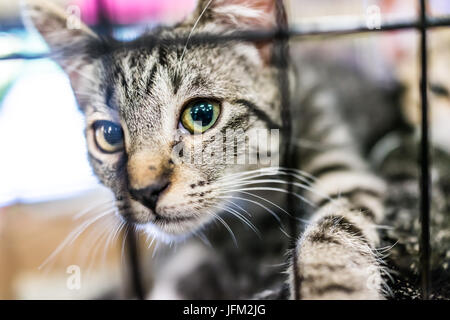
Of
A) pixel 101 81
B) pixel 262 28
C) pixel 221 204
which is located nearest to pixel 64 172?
pixel 101 81

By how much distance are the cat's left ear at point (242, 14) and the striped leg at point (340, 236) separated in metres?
0.29

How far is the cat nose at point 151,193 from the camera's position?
2.06 ft

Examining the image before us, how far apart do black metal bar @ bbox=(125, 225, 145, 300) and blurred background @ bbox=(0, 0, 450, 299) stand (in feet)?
0.08

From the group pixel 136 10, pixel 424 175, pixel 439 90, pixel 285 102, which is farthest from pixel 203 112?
pixel 439 90

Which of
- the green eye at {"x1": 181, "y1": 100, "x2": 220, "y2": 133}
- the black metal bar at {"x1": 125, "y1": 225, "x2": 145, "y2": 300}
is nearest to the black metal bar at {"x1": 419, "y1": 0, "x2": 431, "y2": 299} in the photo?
the green eye at {"x1": 181, "y1": 100, "x2": 220, "y2": 133}

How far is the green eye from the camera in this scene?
66cm

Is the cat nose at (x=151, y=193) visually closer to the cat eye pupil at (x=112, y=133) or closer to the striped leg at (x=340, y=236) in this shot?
the cat eye pupil at (x=112, y=133)

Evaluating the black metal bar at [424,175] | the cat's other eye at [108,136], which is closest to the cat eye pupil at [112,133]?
the cat's other eye at [108,136]

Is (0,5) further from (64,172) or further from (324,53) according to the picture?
(324,53)

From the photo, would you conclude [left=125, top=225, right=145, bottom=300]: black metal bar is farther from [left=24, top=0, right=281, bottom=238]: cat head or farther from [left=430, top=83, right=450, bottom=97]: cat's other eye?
[left=430, top=83, right=450, bottom=97]: cat's other eye

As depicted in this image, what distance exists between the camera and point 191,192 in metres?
0.64

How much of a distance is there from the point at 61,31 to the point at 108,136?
8.1 inches

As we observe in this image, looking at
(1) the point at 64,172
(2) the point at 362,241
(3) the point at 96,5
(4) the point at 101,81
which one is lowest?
(2) the point at 362,241
